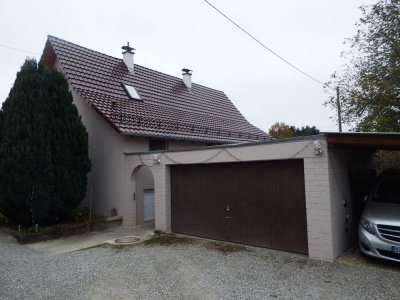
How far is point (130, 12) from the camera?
310 inches

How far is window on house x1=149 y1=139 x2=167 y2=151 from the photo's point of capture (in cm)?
1195

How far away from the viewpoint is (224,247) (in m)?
7.66

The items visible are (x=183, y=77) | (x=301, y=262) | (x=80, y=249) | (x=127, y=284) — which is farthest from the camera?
(x=183, y=77)

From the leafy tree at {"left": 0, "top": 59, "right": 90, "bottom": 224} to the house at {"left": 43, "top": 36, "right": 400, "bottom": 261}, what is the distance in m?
1.30

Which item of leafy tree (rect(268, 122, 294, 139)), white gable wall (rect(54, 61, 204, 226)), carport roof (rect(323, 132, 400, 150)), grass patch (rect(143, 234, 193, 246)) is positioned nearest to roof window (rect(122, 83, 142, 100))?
white gable wall (rect(54, 61, 204, 226))

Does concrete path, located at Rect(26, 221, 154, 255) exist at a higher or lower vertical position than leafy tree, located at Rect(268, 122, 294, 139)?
lower

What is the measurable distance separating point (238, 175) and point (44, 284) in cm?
494

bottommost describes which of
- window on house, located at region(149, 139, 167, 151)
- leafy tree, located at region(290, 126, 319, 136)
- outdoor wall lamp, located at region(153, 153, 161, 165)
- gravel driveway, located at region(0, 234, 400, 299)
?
gravel driveway, located at region(0, 234, 400, 299)

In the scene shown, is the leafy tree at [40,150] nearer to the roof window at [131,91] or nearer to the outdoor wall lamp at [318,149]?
the roof window at [131,91]

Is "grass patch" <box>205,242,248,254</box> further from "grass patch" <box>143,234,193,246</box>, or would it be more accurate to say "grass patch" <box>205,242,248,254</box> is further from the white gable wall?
the white gable wall

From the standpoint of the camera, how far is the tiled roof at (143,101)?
11.5 metres

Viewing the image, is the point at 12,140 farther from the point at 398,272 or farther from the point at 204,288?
the point at 398,272

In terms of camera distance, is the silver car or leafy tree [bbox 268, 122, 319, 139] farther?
leafy tree [bbox 268, 122, 319, 139]

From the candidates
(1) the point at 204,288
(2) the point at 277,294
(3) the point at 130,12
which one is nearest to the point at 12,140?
(3) the point at 130,12
